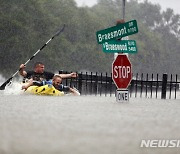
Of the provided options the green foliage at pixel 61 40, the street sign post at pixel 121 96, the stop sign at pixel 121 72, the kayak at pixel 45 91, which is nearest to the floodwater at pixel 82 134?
A: the stop sign at pixel 121 72

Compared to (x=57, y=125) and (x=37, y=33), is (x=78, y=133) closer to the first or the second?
(x=57, y=125)

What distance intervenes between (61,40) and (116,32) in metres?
41.3

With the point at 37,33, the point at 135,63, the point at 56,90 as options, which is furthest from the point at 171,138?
the point at 135,63

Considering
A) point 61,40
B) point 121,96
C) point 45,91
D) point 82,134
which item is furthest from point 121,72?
point 61,40

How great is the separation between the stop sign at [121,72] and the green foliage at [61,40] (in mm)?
35525

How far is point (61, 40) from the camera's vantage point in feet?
176

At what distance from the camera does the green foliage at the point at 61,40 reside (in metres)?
48.2

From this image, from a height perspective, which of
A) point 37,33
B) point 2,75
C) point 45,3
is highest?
point 45,3

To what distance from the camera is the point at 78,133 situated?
5.81 m

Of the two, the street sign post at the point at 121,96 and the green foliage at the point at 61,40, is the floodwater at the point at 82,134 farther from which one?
the green foliage at the point at 61,40

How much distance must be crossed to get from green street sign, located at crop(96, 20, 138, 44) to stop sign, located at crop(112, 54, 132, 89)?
53cm

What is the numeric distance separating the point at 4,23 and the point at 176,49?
69.2 metres

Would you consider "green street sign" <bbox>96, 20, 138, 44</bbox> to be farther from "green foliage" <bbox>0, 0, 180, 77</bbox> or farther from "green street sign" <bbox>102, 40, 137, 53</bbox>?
"green foliage" <bbox>0, 0, 180, 77</bbox>

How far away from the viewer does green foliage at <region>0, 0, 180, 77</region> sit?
48.2m
